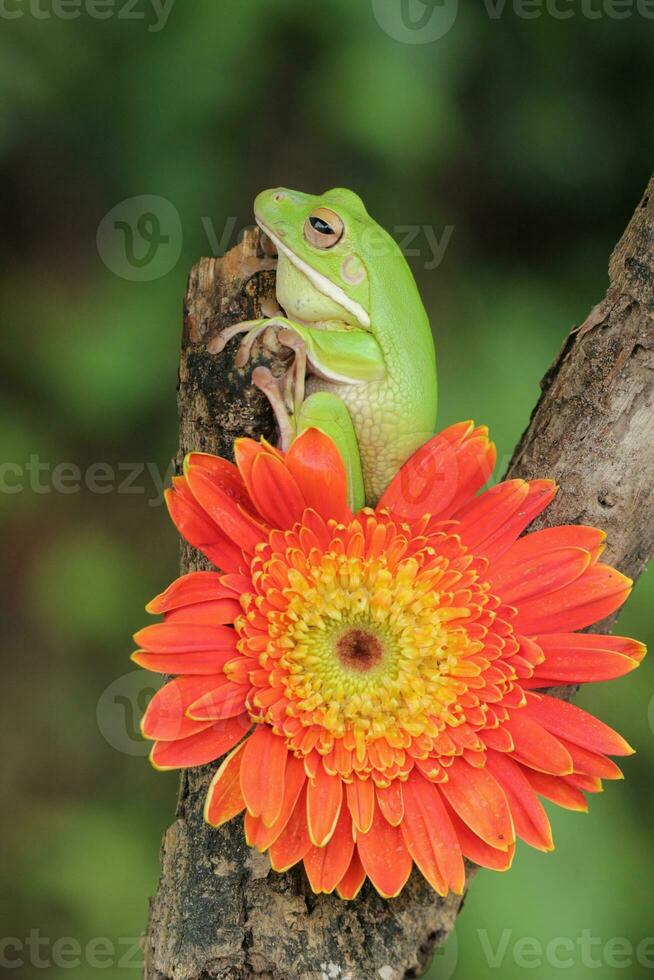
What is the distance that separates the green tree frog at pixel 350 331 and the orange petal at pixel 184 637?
14 centimetres

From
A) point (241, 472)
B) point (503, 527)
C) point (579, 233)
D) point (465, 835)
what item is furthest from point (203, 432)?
point (579, 233)

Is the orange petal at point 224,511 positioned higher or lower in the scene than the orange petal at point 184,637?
higher

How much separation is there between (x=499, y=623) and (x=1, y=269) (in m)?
0.88

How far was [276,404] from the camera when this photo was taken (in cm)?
71

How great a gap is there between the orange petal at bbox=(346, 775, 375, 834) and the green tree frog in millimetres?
191

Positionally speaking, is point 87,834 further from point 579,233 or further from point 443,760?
point 579,233

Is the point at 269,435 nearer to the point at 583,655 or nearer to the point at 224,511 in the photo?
the point at 224,511

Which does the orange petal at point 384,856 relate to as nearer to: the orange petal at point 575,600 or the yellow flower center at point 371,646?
the yellow flower center at point 371,646

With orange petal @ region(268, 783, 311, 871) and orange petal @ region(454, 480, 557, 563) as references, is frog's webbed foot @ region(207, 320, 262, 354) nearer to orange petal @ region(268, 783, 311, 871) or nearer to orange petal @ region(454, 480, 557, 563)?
orange petal @ region(454, 480, 557, 563)

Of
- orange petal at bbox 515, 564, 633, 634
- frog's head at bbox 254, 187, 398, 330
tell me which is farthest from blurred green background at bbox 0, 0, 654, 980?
orange petal at bbox 515, 564, 633, 634

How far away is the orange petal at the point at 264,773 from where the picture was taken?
0.60 m

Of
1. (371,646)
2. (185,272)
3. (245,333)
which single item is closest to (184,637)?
(371,646)

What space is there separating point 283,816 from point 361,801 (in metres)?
0.05

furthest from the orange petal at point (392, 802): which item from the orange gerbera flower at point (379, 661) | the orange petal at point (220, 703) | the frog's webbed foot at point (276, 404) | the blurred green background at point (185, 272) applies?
the blurred green background at point (185, 272)
